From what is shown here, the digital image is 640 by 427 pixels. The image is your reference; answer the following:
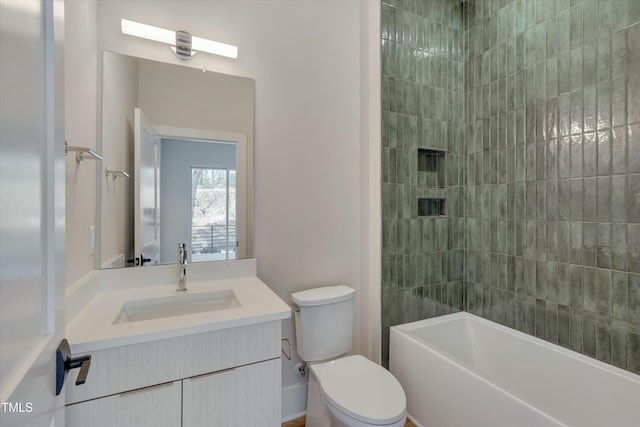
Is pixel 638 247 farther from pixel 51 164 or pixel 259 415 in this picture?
pixel 51 164

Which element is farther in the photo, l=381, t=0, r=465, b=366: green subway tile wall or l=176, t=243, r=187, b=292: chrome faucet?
l=381, t=0, r=465, b=366: green subway tile wall

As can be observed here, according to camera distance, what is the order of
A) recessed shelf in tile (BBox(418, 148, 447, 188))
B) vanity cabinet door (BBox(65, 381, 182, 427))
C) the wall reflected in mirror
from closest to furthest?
vanity cabinet door (BBox(65, 381, 182, 427))
the wall reflected in mirror
recessed shelf in tile (BBox(418, 148, 447, 188))

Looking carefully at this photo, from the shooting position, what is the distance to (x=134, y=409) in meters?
0.98

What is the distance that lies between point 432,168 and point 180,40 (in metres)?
1.82

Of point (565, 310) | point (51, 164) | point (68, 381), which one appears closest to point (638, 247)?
point (565, 310)

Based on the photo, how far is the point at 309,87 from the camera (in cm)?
190

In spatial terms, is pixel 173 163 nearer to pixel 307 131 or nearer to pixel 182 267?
pixel 182 267

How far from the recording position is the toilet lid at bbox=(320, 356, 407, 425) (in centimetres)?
123

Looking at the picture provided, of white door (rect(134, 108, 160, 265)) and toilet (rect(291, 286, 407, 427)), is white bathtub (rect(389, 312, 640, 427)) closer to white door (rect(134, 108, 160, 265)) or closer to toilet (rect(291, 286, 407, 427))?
toilet (rect(291, 286, 407, 427))

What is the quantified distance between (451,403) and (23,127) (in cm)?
192

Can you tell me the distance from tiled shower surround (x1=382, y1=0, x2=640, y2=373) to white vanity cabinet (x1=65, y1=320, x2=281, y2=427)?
1091 millimetres

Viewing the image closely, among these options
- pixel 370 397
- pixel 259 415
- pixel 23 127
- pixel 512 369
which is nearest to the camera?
pixel 23 127

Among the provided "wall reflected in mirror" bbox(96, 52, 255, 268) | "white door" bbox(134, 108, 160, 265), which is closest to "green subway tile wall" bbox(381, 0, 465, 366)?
"wall reflected in mirror" bbox(96, 52, 255, 268)

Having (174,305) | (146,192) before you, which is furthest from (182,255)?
(146,192)
